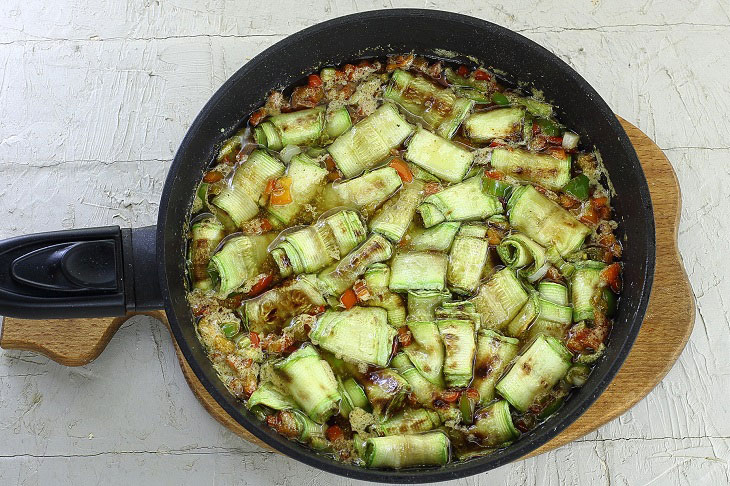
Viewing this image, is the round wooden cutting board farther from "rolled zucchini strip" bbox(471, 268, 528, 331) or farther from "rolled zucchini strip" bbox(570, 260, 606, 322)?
→ "rolled zucchini strip" bbox(471, 268, 528, 331)

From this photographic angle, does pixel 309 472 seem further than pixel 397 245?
Yes

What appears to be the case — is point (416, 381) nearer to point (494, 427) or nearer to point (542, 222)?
point (494, 427)

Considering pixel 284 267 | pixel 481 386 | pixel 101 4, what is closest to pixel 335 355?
A: pixel 284 267

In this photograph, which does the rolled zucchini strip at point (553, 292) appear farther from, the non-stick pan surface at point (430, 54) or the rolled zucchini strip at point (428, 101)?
the rolled zucchini strip at point (428, 101)

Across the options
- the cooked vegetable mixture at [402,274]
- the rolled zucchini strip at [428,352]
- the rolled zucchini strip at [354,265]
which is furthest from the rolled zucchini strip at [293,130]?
the rolled zucchini strip at [428,352]

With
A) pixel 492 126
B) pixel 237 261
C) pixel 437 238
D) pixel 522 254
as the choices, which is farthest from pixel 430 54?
pixel 237 261

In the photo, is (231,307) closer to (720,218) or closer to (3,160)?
(3,160)
